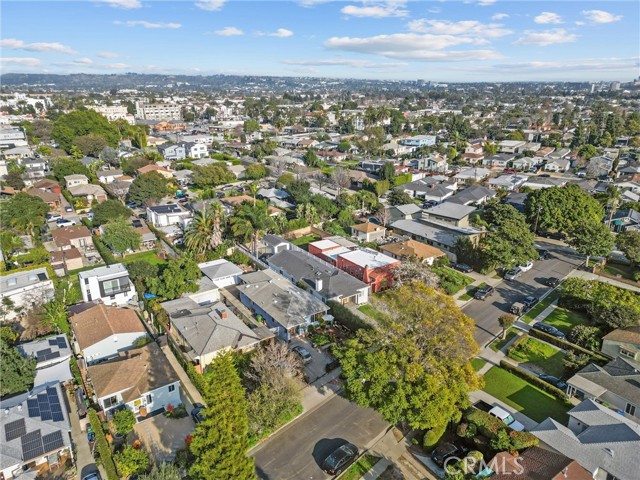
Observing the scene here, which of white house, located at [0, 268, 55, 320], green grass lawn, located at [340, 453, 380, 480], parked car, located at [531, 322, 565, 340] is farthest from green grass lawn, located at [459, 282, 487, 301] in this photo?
white house, located at [0, 268, 55, 320]

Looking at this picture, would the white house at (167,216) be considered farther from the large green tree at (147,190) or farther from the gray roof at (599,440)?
the gray roof at (599,440)

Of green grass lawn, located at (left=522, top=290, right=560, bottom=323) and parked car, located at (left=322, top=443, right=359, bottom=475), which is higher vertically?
parked car, located at (left=322, top=443, right=359, bottom=475)

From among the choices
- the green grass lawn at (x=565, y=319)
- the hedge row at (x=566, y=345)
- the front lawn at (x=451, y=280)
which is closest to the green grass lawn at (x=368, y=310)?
the front lawn at (x=451, y=280)

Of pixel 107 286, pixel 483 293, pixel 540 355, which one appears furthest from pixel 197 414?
pixel 483 293

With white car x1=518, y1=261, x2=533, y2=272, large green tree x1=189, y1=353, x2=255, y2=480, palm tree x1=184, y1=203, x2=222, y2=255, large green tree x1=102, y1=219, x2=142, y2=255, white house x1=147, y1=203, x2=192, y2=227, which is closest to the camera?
large green tree x1=189, y1=353, x2=255, y2=480

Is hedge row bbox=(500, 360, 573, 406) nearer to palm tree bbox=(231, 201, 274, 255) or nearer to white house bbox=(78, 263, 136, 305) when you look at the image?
palm tree bbox=(231, 201, 274, 255)

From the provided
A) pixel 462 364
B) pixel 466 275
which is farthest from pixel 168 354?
pixel 466 275
